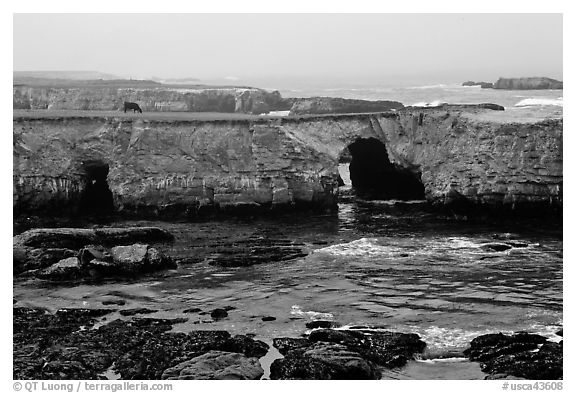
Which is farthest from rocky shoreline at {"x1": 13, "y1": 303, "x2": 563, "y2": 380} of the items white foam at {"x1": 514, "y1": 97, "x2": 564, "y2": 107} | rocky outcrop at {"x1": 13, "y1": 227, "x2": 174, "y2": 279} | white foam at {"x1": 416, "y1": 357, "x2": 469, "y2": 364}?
white foam at {"x1": 514, "y1": 97, "x2": 564, "y2": 107}

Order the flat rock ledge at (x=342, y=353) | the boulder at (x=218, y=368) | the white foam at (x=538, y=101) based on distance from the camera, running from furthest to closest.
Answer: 1. the white foam at (x=538, y=101)
2. the flat rock ledge at (x=342, y=353)
3. the boulder at (x=218, y=368)

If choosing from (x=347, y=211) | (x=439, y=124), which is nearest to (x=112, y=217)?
(x=347, y=211)

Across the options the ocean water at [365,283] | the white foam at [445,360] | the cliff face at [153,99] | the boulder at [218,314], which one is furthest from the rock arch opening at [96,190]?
the white foam at [445,360]

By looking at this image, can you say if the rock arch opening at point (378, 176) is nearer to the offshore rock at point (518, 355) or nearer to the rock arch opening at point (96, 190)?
the rock arch opening at point (96, 190)

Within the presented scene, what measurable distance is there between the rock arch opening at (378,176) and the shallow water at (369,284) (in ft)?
26.5

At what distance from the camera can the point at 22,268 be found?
117 feet

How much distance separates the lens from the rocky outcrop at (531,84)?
8612 centimetres

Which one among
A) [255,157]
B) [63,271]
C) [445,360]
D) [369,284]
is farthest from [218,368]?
[255,157]

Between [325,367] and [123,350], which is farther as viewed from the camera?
[123,350]

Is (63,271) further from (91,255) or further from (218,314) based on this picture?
(218,314)

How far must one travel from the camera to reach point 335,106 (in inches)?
3041

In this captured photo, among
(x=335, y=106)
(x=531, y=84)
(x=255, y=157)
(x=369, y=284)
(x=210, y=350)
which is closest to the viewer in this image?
(x=210, y=350)

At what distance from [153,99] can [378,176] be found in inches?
1094

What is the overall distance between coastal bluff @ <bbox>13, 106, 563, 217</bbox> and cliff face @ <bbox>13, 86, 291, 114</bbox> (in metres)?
20.0
